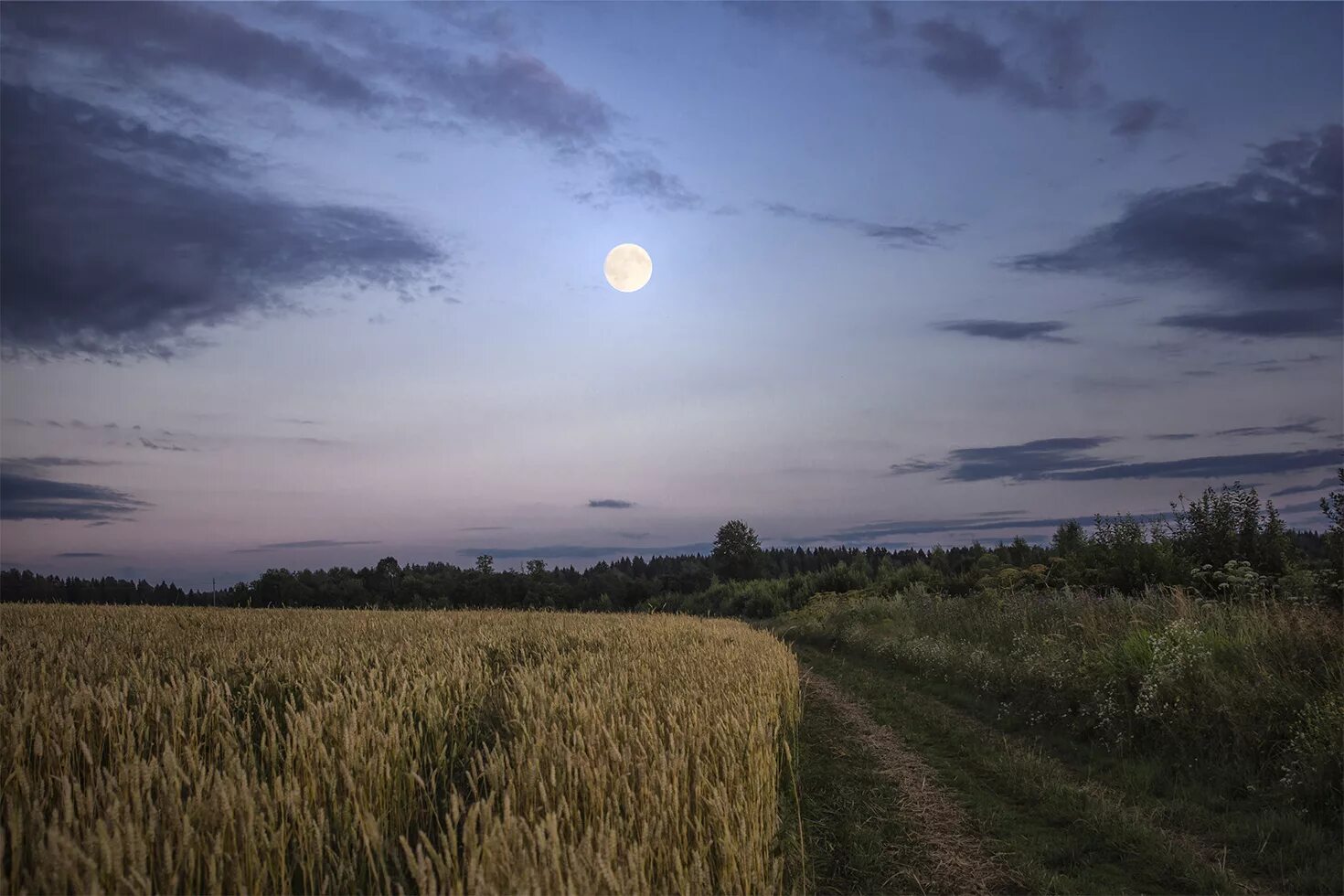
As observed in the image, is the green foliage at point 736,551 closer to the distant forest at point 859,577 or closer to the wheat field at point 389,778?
the distant forest at point 859,577

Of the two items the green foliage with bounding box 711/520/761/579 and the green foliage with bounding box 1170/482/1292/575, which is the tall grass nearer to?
the green foliage with bounding box 1170/482/1292/575

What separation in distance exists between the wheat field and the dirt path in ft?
4.99

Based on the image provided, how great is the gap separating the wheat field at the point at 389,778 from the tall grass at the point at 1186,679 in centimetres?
547

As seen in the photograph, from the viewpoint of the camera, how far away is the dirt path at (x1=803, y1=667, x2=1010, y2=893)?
7258 millimetres

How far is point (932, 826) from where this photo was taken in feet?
28.1

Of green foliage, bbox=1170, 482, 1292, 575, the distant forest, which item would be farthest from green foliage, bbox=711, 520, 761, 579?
green foliage, bbox=1170, 482, 1292, 575

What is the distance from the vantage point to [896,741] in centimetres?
1252

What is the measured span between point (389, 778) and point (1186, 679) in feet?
37.6

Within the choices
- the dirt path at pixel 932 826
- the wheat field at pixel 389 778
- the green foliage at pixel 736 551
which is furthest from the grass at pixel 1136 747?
the green foliage at pixel 736 551

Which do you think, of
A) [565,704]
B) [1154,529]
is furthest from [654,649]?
[1154,529]

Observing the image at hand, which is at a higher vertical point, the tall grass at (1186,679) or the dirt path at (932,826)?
the tall grass at (1186,679)

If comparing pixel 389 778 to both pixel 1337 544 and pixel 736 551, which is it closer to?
pixel 1337 544

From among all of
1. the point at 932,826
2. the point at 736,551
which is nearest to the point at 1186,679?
the point at 932,826

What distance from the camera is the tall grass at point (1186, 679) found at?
9.25 meters
